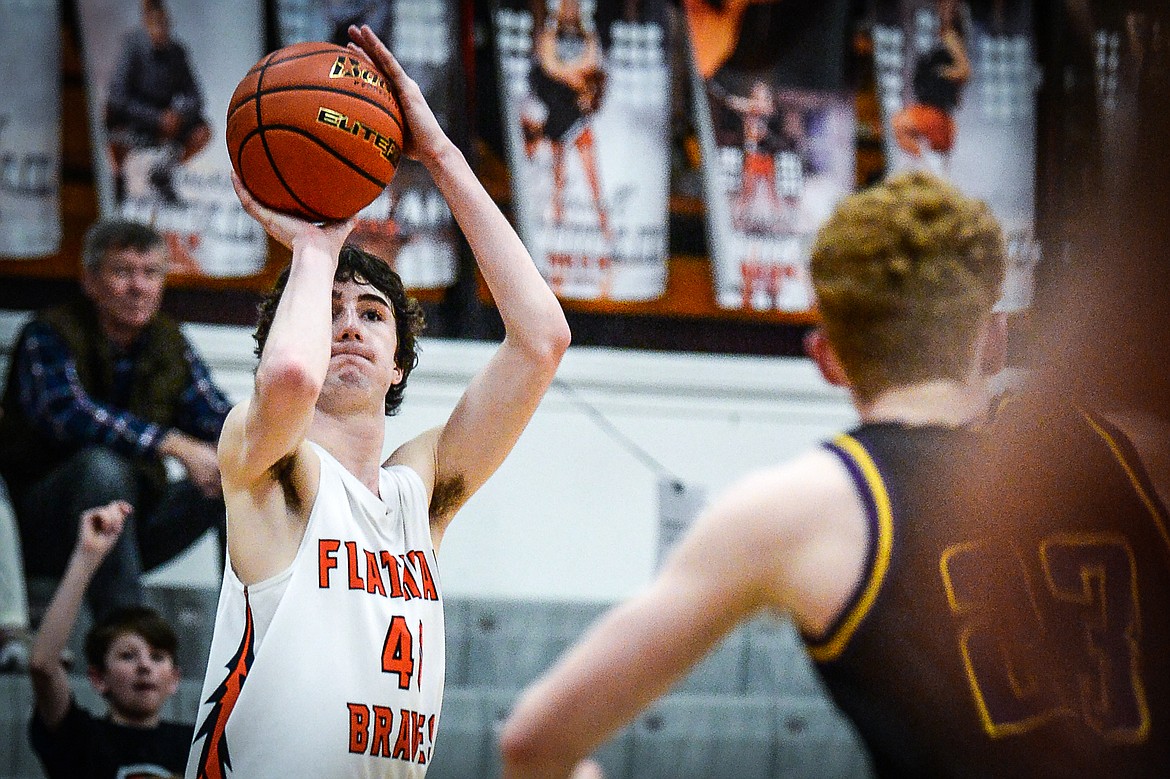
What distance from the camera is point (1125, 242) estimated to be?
1017 mm

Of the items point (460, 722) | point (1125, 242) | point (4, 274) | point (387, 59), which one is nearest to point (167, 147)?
point (4, 274)

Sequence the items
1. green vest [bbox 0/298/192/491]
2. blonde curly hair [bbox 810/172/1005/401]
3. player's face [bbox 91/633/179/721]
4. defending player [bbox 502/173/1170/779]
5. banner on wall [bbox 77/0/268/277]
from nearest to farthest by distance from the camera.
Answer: defending player [bbox 502/173/1170/779] < blonde curly hair [bbox 810/172/1005/401] < player's face [bbox 91/633/179/721] < green vest [bbox 0/298/192/491] < banner on wall [bbox 77/0/268/277]

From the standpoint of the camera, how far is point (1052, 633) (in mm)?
1505

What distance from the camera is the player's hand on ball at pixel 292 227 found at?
7.05 feet

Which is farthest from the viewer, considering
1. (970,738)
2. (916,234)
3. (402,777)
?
(402,777)

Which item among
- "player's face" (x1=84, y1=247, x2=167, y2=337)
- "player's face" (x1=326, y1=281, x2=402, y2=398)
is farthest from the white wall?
"player's face" (x1=326, y1=281, x2=402, y2=398)

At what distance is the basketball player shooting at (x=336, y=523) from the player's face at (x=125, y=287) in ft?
7.15

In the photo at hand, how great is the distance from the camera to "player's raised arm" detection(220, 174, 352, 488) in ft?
6.29

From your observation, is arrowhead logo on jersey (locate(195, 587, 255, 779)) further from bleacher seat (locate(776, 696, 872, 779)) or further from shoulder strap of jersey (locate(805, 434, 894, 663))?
bleacher seat (locate(776, 696, 872, 779))

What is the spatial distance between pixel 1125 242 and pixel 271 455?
1.33m

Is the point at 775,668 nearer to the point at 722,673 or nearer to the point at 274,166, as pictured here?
the point at 722,673

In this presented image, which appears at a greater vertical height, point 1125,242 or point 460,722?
point 1125,242

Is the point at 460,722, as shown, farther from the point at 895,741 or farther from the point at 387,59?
the point at 895,741

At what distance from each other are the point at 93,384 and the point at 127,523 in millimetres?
509
